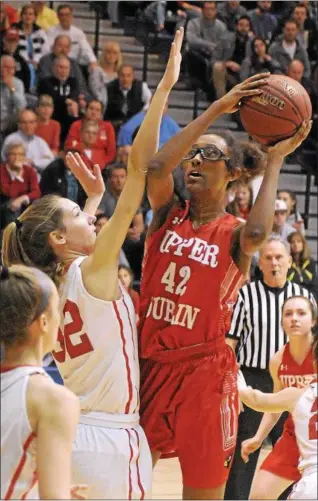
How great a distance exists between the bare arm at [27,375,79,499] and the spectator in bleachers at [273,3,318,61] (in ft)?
35.5

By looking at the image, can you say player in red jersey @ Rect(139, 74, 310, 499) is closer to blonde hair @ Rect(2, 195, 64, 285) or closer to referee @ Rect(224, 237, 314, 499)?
blonde hair @ Rect(2, 195, 64, 285)

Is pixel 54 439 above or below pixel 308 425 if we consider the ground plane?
above

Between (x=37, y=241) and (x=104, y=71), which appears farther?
(x=104, y=71)

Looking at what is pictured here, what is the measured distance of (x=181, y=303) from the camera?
4.00 meters

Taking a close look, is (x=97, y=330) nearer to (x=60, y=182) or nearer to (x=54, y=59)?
(x=60, y=182)

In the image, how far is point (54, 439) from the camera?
269 cm

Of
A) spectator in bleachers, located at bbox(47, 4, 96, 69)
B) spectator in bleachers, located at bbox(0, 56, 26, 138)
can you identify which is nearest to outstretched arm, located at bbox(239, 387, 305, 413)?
spectator in bleachers, located at bbox(0, 56, 26, 138)

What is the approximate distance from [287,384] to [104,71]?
262 inches

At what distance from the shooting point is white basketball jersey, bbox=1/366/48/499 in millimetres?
2752

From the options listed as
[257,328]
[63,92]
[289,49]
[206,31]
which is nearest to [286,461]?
[257,328]

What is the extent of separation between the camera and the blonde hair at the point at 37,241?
3773 millimetres

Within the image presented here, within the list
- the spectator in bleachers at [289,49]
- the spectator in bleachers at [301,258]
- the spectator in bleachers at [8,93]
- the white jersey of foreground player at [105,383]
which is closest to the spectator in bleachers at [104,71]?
the spectator in bleachers at [8,93]

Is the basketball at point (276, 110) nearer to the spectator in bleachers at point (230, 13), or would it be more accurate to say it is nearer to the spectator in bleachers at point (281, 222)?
the spectator in bleachers at point (281, 222)

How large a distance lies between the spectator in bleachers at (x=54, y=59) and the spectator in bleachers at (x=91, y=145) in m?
1.08
